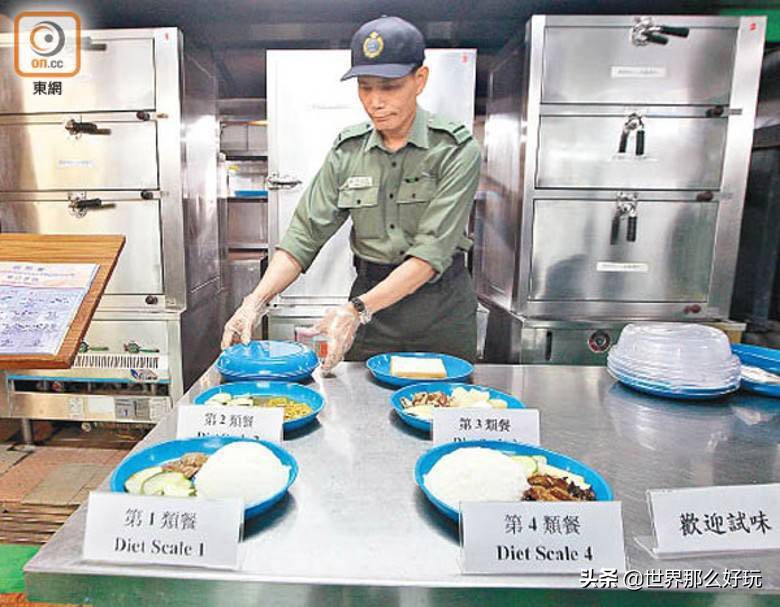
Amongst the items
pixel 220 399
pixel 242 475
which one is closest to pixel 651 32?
pixel 220 399

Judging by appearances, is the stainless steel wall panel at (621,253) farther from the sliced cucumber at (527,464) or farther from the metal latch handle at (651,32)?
the sliced cucumber at (527,464)

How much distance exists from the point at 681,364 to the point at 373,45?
1260mm

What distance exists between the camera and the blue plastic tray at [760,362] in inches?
51.2

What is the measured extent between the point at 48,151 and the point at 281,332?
1425 mm

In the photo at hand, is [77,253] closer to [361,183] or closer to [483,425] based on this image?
[361,183]

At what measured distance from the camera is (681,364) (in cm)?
128

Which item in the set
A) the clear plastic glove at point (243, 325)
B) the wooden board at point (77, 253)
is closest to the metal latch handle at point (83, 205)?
the wooden board at point (77, 253)

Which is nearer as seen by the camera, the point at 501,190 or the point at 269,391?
the point at 269,391

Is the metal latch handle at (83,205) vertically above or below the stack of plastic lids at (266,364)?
above

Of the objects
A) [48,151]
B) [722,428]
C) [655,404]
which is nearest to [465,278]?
[655,404]

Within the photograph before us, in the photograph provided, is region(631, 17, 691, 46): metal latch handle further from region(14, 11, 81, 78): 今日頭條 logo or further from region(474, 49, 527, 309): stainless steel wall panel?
region(14, 11, 81, 78): 今日頭條 logo

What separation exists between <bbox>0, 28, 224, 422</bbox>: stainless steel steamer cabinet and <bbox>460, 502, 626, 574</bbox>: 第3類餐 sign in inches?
89.1

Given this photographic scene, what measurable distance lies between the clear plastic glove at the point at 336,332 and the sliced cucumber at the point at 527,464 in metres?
0.67

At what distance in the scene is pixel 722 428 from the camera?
1.12m
